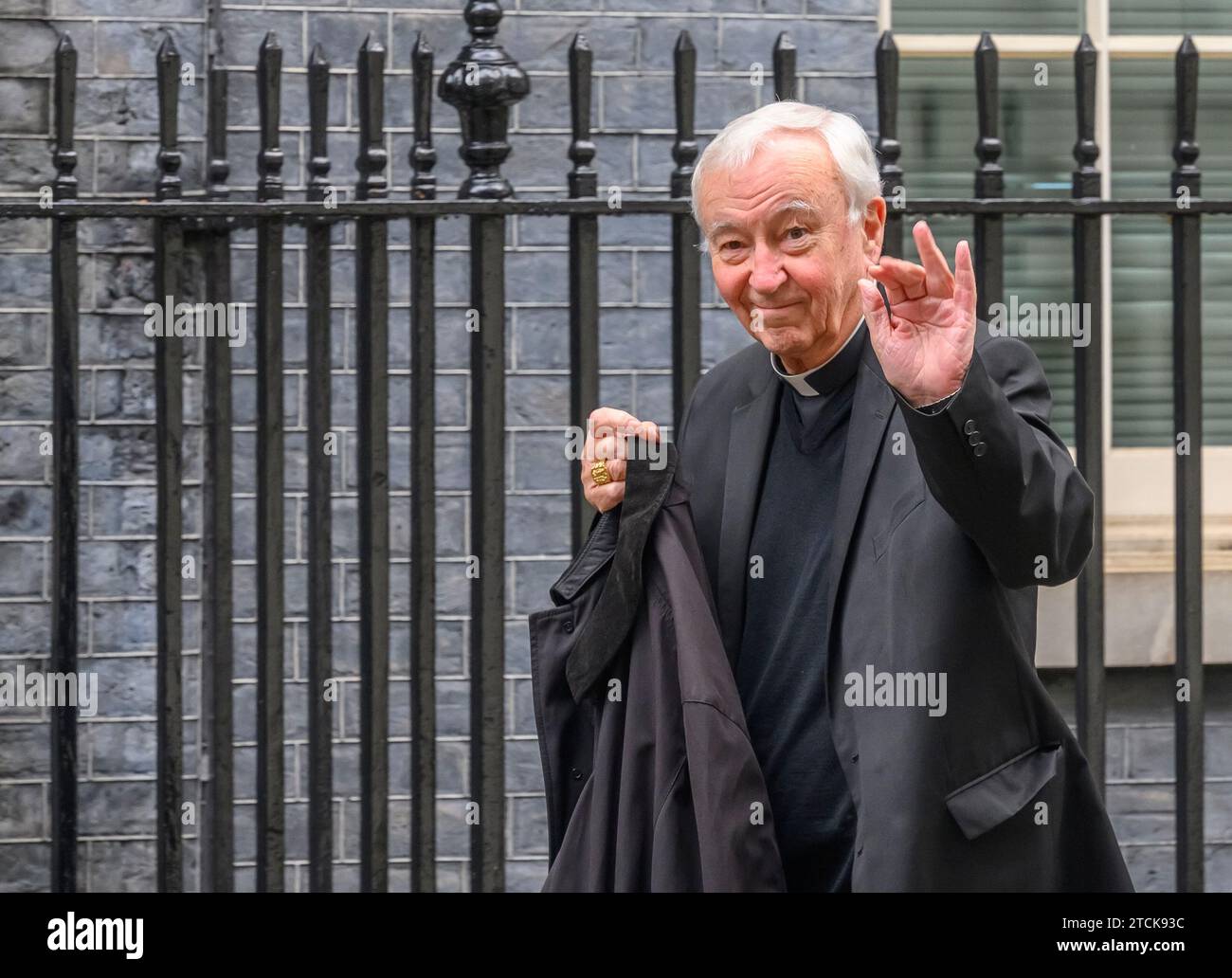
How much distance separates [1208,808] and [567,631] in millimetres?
3247

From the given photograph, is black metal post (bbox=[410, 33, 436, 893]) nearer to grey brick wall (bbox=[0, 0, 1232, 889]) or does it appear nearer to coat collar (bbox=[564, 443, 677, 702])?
coat collar (bbox=[564, 443, 677, 702])

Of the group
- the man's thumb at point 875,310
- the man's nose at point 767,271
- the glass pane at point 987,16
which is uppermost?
the glass pane at point 987,16

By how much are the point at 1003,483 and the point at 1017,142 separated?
3456 mm

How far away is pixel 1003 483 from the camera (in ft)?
7.36

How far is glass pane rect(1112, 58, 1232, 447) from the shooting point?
5426mm

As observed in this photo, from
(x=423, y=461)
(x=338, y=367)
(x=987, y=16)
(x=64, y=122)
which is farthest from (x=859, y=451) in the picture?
(x=987, y=16)

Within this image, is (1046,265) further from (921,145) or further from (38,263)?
(38,263)

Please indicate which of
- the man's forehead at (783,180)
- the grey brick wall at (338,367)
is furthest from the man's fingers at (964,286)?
the grey brick wall at (338,367)

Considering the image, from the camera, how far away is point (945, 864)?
246cm

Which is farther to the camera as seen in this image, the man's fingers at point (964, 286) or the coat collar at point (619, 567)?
the coat collar at point (619, 567)

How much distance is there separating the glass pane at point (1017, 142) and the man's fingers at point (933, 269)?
3.26m

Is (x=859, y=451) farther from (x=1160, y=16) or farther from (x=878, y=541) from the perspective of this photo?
(x=1160, y=16)

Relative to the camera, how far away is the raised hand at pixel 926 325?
7.32 feet

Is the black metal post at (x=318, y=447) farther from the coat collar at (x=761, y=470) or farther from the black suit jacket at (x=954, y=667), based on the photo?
the black suit jacket at (x=954, y=667)
